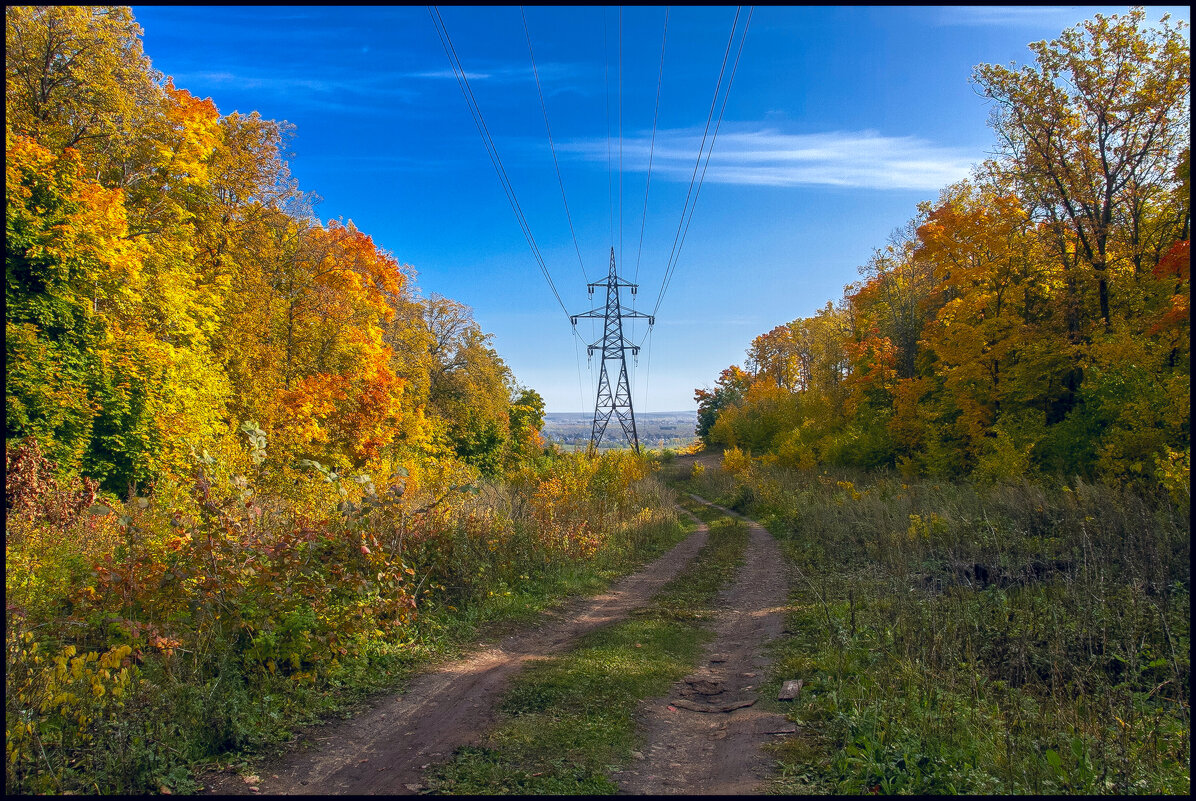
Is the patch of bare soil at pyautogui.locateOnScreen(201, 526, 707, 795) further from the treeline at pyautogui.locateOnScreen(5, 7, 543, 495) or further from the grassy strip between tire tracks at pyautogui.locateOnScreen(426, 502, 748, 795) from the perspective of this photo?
the treeline at pyautogui.locateOnScreen(5, 7, 543, 495)

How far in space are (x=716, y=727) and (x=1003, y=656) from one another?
369cm

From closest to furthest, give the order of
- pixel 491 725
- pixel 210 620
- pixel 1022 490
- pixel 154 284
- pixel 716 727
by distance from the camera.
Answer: pixel 491 725
pixel 716 727
pixel 210 620
pixel 1022 490
pixel 154 284

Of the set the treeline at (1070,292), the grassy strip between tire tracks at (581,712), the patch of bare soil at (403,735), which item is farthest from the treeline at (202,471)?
the treeline at (1070,292)

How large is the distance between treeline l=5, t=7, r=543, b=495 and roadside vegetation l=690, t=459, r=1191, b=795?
969 centimetres

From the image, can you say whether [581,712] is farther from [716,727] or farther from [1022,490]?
[1022,490]

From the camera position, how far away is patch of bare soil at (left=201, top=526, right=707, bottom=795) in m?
4.50

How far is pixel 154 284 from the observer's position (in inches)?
664

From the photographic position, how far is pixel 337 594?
7172 millimetres

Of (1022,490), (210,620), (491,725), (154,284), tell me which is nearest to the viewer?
(491,725)

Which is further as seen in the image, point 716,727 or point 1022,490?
point 1022,490

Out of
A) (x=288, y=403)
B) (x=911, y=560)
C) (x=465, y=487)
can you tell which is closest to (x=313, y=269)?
(x=288, y=403)

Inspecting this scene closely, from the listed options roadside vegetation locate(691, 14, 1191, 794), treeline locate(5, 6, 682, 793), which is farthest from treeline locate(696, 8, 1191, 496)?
treeline locate(5, 6, 682, 793)

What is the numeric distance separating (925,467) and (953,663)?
21375 millimetres

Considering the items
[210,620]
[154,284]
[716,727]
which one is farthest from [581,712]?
[154,284]
